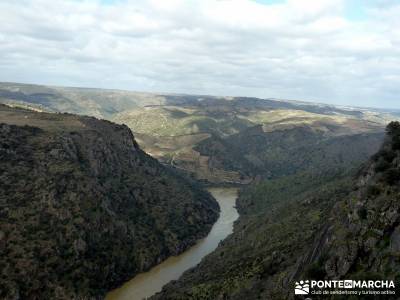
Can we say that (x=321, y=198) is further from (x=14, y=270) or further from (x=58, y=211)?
(x=14, y=270)

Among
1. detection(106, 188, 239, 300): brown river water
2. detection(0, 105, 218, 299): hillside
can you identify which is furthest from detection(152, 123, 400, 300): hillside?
detection(0, 105, 218, 299): hillside

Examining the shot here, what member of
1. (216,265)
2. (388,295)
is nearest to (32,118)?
(216,265)

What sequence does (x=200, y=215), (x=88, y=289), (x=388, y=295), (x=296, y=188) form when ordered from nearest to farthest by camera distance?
(x=388, y=295) → (x=88, y=289) → (x=200, y=215) → (x=296, y=188)

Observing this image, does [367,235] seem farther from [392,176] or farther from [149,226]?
[149,226]

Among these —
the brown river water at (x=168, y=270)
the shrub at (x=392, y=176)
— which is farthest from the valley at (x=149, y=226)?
the brown river water at (x=168, y=270)

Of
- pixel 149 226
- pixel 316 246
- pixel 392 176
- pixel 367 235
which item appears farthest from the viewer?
pixel 149 226

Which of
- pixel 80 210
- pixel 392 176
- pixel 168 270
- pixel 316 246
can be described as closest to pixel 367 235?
pixel 392 176
